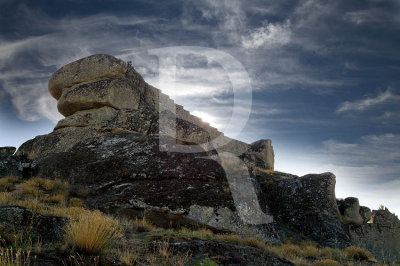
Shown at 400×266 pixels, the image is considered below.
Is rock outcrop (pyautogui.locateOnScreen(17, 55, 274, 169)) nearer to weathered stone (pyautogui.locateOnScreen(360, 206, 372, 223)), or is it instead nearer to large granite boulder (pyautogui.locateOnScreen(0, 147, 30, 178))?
large granite boulder (pyautogui.locateOnScreen(0, 147, 30, 178))

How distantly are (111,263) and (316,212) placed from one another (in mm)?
9864

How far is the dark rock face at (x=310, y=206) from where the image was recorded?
461 inches

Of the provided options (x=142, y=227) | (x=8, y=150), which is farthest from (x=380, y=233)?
(x=8, y=150)

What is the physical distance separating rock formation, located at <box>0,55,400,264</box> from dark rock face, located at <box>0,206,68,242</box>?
0.04 metres

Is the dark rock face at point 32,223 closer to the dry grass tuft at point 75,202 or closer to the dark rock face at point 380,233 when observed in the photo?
the dry grass tuft at point 75,202

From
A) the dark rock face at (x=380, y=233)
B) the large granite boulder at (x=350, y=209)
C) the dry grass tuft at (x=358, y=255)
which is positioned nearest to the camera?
the dry grass tuft at (x=358, y=255)

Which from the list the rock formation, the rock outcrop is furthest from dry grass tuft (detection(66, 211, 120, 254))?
the rock outcrop

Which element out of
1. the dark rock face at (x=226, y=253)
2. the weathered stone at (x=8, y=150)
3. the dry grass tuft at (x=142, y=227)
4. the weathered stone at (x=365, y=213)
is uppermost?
the weathered stone at (x=8, y=150)

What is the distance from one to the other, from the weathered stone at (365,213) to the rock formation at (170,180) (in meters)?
0.06

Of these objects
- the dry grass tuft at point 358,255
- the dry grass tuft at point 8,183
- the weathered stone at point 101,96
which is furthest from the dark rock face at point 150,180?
the weathered stone at point 101,96

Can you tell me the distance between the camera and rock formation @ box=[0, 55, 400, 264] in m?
9.61

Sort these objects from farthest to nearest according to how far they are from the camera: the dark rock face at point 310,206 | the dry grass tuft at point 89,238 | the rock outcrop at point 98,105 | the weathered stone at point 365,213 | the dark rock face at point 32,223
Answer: the weathered stone at point 365,213 < the rock outcrop at point 98,105 < the dark rock face at point 310,206 < the dark rock face at point 32,223 < the dry grass tuft at point 89,238

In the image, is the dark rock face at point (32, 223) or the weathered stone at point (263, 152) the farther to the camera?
the weathered stone at point (263, 152)

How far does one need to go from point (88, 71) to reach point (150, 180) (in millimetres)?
12178
